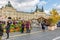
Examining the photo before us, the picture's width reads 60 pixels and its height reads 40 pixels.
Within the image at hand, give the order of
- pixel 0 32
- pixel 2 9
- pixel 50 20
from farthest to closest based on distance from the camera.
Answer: pixel 2 9, pixel 50 20, pixel 0 32

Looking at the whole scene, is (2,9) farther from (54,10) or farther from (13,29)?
(13,29)

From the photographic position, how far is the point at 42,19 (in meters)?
51.4

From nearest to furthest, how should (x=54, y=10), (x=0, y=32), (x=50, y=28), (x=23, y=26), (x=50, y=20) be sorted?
1. (x=0, y=32)
2. (x=23, y=26)
3. (x=50, y=28)
4. (x=50, y=20)
5. (x=54, y=10)

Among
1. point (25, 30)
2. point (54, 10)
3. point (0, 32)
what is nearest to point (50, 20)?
point (25, 30)

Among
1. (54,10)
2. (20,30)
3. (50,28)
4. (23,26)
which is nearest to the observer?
(23,26)

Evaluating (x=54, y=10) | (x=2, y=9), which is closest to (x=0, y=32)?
(x=54, y=10)

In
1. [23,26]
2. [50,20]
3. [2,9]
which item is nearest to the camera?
[23,26]

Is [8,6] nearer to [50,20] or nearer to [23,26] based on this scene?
[50,20]

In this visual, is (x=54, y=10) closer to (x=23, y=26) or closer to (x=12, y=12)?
(x=12, y=12)

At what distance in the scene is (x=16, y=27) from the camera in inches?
1288

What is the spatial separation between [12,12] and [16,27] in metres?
74.6

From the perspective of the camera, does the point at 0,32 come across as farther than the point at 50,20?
No

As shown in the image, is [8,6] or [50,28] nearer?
[50,28]

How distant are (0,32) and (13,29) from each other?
18.5 m
